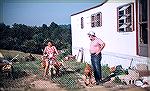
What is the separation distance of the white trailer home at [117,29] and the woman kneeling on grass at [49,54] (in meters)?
0.63

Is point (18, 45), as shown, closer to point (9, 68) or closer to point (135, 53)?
point (9, 68)

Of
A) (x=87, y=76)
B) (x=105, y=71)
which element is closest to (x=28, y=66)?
(x=87, y=76)

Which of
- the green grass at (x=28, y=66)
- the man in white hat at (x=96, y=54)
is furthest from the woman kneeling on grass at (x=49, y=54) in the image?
the man in white hat at (x=96, y=54)

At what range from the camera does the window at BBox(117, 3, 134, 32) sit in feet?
39.1

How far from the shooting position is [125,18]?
12.0 m

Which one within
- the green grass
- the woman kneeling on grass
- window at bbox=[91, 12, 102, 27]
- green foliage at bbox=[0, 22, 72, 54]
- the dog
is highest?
window at bbox=[91, 12, 102, 27]

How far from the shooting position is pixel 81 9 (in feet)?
38.2

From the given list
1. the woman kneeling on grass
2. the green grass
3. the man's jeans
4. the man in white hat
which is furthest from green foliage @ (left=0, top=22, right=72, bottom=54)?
the man's jeans

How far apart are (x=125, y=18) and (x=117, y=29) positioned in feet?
1.50

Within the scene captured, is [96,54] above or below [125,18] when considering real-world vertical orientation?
below

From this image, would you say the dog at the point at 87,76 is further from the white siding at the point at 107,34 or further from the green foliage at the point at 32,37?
the green foliage at the point at 32,37

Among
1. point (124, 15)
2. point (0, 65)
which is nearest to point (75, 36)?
point (124, 15)

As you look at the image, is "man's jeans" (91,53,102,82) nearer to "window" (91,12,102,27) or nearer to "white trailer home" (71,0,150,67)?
"white trailer home" (71,0,150,67)

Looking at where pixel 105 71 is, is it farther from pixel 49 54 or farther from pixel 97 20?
pixel 49 54
